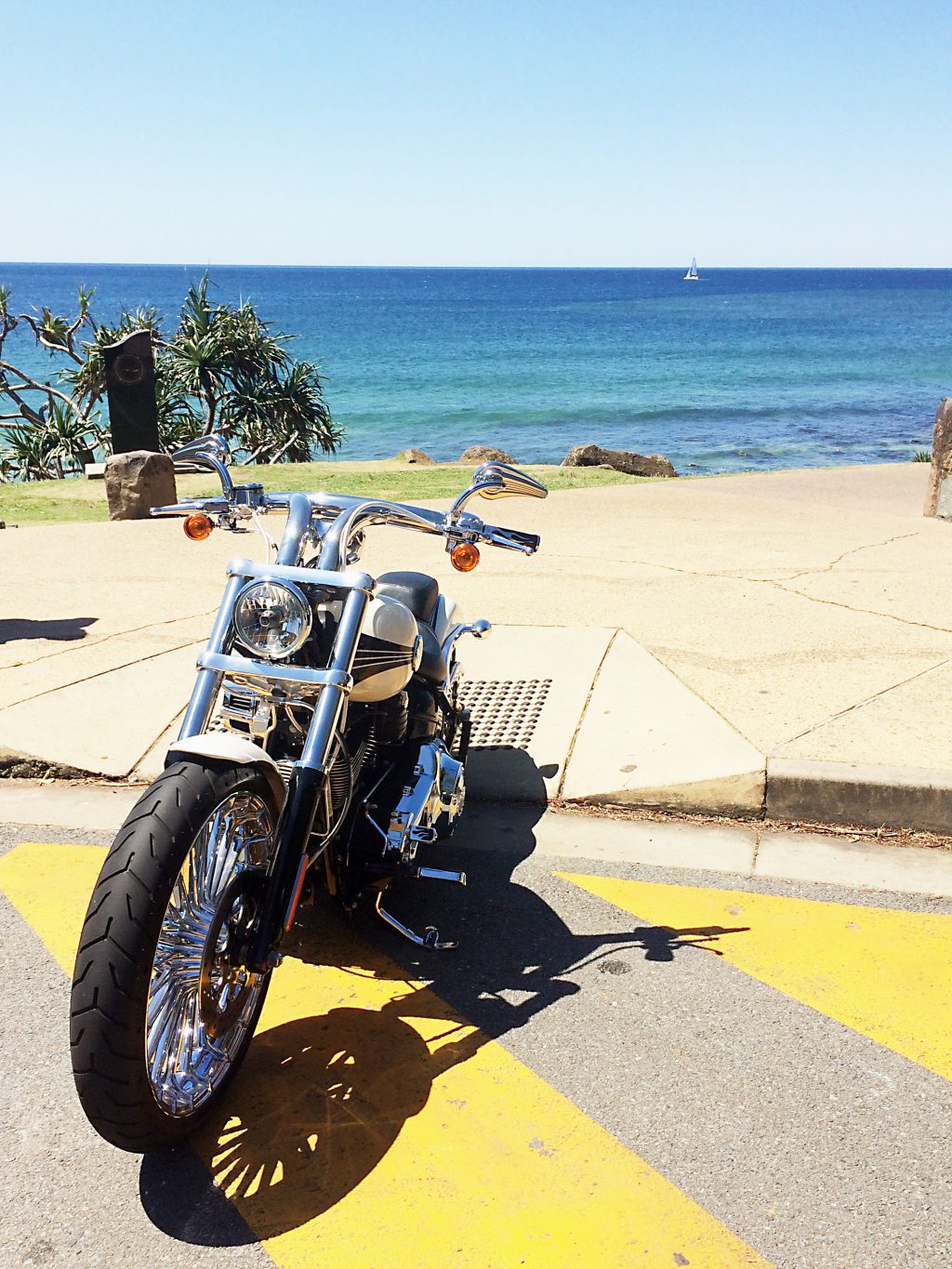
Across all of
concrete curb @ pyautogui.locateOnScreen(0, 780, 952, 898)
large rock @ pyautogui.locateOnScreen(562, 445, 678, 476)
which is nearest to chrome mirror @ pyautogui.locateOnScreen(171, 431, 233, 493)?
concrete curb @ pyautogui.locateOnScreen(0, 780, 952, 898)

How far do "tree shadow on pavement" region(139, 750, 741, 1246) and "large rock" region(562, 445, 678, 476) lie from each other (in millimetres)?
15014

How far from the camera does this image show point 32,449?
68.5 ft

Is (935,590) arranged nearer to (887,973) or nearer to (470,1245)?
(887,973)

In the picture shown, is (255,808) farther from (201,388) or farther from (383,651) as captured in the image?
(201,388)

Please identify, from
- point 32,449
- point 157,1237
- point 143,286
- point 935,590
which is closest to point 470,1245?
point 157,1237

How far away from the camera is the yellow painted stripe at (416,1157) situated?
256 centimetres

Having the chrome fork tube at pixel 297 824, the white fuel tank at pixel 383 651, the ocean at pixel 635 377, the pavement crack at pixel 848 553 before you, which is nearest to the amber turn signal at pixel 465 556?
the white fuel tank at pixel 383 651

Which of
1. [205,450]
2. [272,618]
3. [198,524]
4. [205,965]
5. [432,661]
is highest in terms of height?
[205,450]

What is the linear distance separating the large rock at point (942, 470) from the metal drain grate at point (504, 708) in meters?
6.22

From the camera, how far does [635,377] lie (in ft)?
185

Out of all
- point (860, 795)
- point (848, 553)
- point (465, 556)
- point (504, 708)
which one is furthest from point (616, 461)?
point (465, 556)

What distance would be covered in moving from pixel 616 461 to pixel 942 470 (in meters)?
9.19

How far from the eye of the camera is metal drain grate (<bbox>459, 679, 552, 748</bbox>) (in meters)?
5.23

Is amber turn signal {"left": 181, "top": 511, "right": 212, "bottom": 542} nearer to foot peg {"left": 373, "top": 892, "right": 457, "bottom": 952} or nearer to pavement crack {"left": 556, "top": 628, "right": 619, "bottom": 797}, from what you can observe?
foot peg {"left": 373, "top": 892, "right": 457, "bottom": 952}
